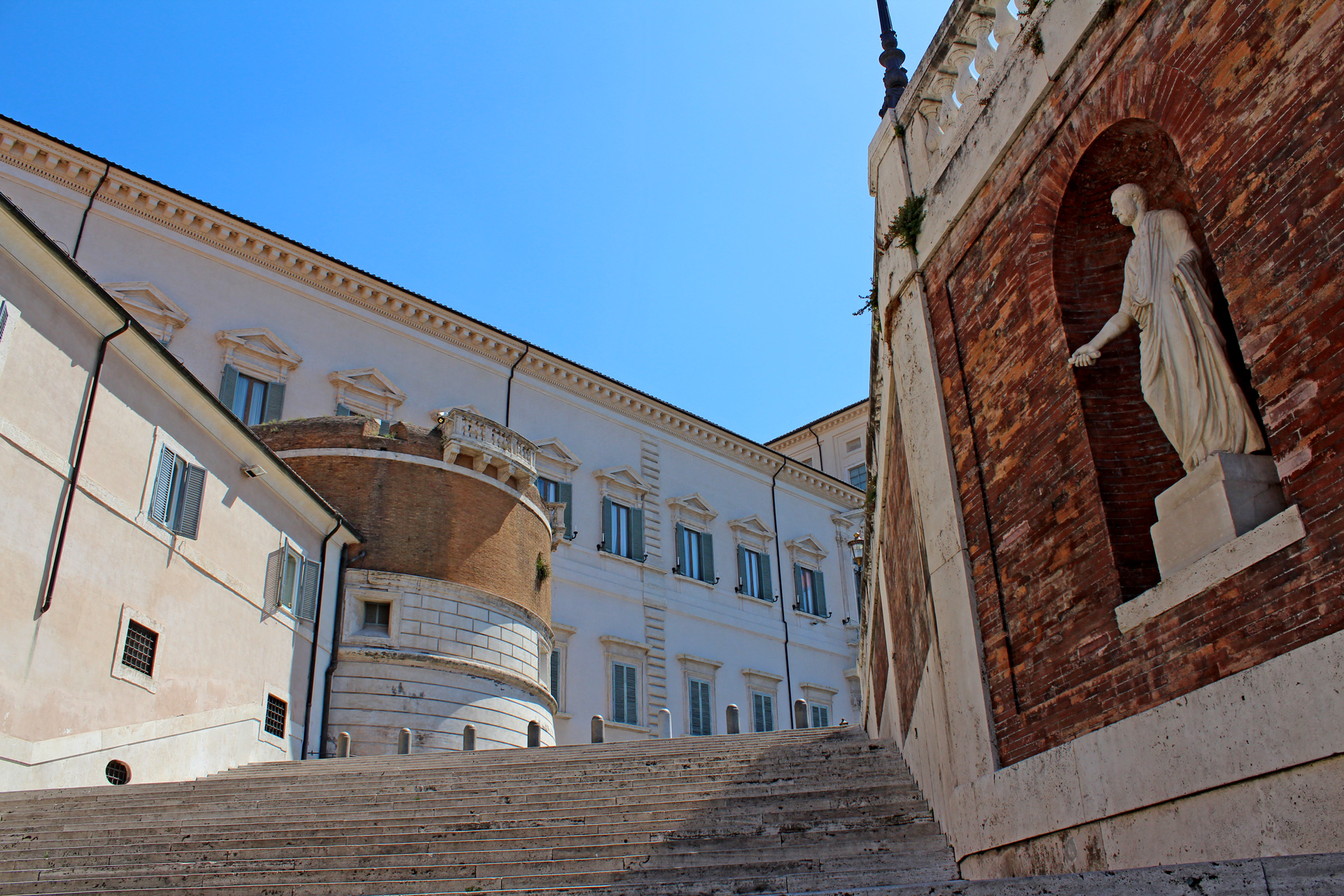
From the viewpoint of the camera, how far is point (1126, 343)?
6.40m

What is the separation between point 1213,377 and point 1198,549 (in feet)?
2.90

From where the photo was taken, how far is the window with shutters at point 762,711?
31594 millimetres

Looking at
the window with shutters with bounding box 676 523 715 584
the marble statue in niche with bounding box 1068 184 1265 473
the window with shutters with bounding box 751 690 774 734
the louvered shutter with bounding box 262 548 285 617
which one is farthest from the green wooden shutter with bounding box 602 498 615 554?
the marble statue in niche with bounding box 1068 184 1265 473

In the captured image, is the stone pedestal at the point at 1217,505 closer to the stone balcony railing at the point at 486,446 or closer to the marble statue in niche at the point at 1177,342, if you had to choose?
the marble statue in niche at the point at 1177,342

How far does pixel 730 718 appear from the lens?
1852 cm

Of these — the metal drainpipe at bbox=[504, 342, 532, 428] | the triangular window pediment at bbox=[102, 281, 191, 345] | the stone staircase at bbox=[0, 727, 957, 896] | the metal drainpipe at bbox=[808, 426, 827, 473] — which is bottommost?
the stone staircase at bbox=[0, 727, 957, 896]

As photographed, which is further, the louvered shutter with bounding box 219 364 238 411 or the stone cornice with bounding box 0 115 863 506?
the louvered shutter with bounding box 219 364 238 411

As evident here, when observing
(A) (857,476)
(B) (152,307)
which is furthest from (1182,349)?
(A) (857,476)

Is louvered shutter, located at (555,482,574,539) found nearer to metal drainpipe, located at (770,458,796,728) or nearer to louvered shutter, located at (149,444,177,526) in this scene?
metal drainpipe, located at (770,458,796,728)

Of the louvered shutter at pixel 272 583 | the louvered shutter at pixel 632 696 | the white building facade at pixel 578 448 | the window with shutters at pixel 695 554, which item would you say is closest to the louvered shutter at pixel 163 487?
the louvered shutter at pixel 272 583

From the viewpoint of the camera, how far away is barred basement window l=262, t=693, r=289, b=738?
16359 mm

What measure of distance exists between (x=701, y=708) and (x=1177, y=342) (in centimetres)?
2570

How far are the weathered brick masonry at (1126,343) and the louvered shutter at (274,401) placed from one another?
752 inches

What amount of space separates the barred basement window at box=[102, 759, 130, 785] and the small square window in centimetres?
671
